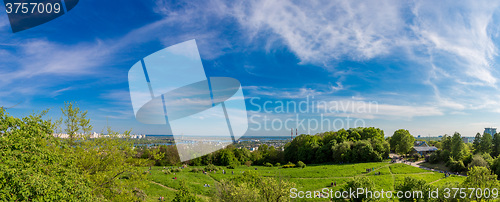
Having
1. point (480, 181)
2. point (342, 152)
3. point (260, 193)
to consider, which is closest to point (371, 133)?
point (342, 152)

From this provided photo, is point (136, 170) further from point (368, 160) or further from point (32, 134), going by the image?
point (368, 160)

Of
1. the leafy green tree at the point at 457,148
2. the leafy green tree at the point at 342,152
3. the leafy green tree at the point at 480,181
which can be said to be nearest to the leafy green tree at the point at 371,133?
the leafy green tree at the point at 342,152

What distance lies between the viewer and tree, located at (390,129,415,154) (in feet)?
207

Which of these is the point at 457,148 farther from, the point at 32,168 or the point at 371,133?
the point at 32,168

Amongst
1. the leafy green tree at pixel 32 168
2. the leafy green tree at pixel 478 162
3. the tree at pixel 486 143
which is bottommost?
the leafy green tree at pixel 478 162

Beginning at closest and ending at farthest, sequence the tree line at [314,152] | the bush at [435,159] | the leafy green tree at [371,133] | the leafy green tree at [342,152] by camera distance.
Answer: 1. the bush at [435,159]
2. the tree line at [314,152]
3. the leafy green tree at [342,152]
4. the leafy green tree at [371,133]

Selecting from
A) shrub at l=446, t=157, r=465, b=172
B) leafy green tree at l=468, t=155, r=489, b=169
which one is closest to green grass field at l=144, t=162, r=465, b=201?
shrub at l=446, t=157, r=465, b=172

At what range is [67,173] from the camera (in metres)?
8.56

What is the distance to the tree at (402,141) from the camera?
207 feet

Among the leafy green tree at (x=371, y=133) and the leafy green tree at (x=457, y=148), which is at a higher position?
the leafy green tree at (x=371, y=133)

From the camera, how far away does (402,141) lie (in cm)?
6419

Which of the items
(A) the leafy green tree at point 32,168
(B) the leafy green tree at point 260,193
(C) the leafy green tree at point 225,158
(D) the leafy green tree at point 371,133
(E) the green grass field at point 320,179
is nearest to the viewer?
(A) the leafy green tree at point 32,168

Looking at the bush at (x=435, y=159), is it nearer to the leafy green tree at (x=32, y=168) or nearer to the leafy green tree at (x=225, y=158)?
the leafy green tree at (x=225, y=158)

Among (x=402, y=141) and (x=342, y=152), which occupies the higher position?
(x=402, y=141)
